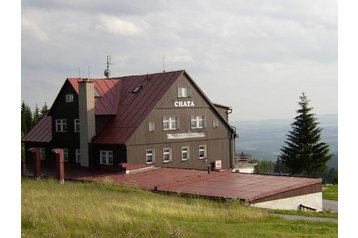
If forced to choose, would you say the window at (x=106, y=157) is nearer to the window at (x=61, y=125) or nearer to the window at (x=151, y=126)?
the window at (x=151, y=126)

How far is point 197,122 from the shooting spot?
31344mm

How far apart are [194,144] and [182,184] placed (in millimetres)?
9542

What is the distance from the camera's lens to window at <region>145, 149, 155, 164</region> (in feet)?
91.6

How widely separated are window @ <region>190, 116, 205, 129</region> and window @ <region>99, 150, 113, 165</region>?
6.13 metres

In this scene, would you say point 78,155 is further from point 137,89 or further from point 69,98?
point 137,89

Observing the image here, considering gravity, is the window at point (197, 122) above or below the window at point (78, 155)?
above

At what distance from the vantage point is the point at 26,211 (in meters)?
10.4

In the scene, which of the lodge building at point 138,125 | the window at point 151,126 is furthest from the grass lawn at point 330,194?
the window at point 151,126

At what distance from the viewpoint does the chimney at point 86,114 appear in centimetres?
2853

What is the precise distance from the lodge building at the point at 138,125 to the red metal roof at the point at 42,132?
120 mm

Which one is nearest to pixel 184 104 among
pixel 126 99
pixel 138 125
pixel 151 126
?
pixel 151 126
